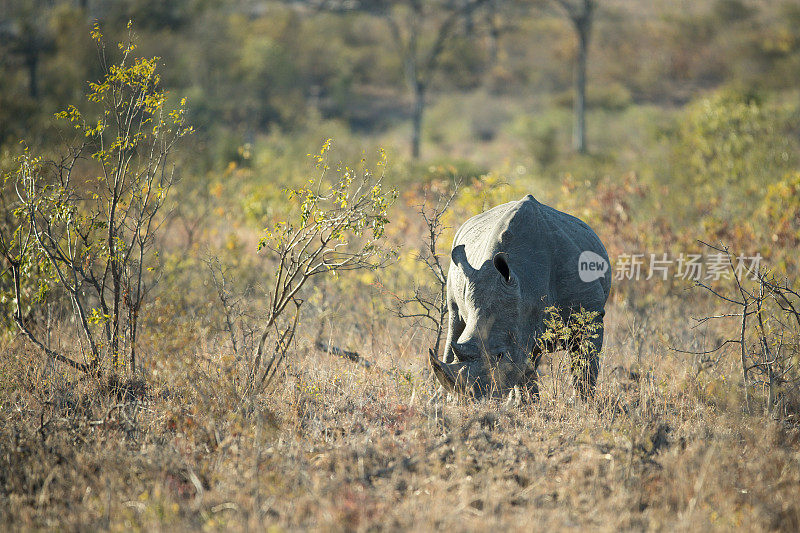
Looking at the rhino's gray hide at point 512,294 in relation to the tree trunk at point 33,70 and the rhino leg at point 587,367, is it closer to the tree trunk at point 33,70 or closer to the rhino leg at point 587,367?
the rhino leg at point 587,367

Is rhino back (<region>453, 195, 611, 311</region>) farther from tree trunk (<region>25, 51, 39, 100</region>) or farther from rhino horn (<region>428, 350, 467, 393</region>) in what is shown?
tree trunk (<region>25, 51, 39, 100</region>)

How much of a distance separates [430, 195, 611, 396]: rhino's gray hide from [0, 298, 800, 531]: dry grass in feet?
1.66

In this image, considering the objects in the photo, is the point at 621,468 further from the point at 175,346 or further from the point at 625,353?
the point at 175,346

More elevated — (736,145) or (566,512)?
(736,145)

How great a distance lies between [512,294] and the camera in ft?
16.5

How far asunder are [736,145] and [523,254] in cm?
1026

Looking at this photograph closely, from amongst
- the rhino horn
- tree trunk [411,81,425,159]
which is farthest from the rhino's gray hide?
tree trunk [411,81,425,159]

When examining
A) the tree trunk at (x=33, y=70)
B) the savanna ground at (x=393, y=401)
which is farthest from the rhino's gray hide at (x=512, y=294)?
the tree trunk at (x=33, y=70)

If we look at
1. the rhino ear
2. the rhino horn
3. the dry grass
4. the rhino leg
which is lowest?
the dry grass

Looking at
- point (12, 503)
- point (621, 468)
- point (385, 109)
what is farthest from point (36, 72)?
point (621, 468)

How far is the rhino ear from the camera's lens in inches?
201

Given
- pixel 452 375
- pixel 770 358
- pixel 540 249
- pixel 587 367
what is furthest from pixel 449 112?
pixel 452 375

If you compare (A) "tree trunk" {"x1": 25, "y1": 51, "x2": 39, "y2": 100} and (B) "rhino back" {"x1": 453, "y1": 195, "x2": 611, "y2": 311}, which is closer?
(B) "rhino back" {"x1": 453, "y1": 195, "x2": 611, "y2": 311}

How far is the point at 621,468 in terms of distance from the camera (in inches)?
183
